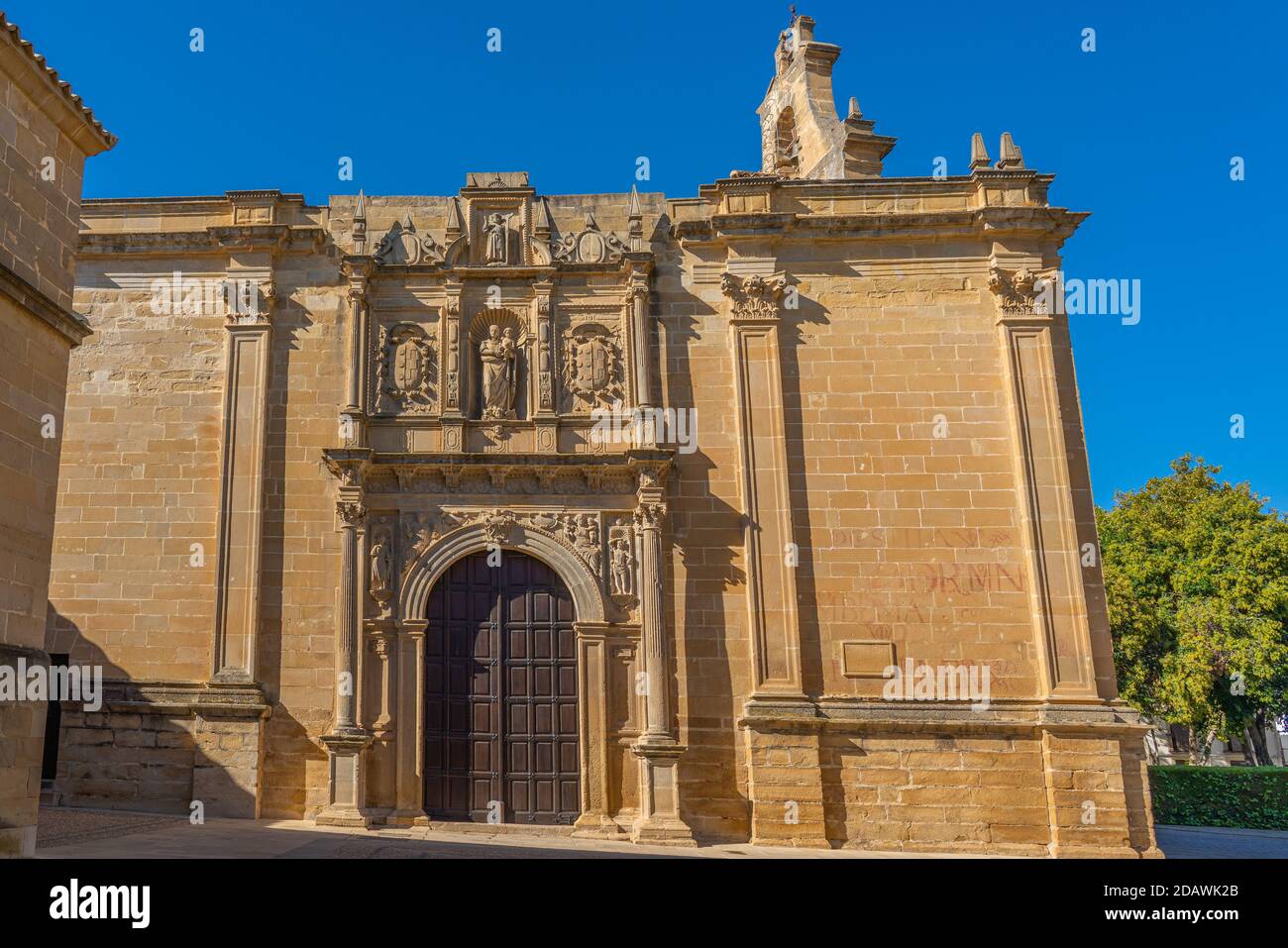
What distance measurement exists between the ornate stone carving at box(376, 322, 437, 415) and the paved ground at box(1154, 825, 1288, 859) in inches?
469

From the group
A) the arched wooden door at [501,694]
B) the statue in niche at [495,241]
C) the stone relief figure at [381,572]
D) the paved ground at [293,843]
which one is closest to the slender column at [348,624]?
the stone relief figure at [381,572]

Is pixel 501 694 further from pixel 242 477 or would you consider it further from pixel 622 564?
pixel 242 477

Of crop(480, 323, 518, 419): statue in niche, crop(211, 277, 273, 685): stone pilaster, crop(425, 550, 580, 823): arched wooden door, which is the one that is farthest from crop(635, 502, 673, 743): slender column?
crop(211, 277, 273, 685): stone pilaster

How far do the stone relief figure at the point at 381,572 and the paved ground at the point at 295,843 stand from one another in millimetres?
2884

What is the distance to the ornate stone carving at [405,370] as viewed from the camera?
13.5 meters

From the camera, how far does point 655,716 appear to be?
39.5 feet

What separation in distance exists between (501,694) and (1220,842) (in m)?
13.3

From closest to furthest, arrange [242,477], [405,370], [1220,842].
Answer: [242,477] → [405,370] → [1220,842]

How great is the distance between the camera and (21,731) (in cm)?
744

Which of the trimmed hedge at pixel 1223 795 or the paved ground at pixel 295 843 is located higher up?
the paved ground at pixel 295 843

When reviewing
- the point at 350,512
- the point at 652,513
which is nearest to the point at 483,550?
the point at 350,512

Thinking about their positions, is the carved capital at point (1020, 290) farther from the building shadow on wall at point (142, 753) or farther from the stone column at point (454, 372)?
the building shadow on wall at point (142, 753)
